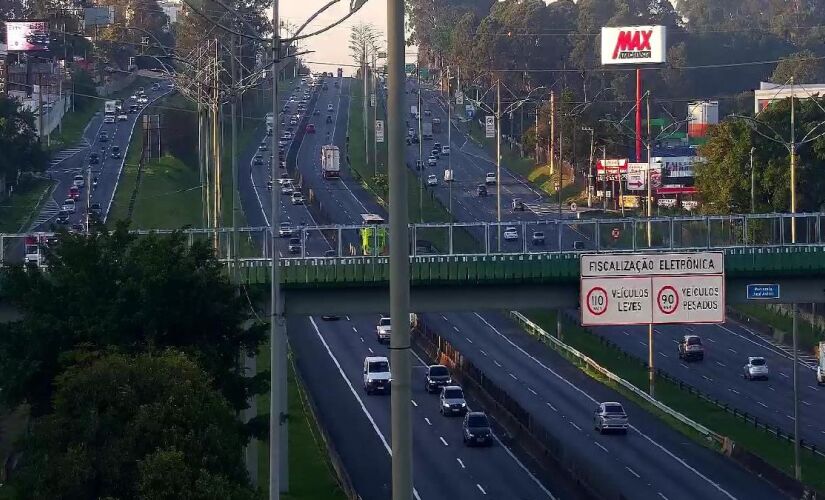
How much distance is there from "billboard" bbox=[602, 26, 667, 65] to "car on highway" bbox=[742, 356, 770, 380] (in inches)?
1623

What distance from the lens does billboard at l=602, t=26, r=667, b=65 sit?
93.2 meters

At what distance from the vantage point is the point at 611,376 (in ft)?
173

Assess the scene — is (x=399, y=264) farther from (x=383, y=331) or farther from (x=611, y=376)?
(x=383, y=331)

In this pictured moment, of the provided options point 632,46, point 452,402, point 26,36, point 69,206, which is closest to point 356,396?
point 452,402

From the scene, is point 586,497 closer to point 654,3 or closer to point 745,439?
point 745,439

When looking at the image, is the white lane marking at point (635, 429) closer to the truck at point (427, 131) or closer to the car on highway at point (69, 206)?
the car on highway at point (69, 206)

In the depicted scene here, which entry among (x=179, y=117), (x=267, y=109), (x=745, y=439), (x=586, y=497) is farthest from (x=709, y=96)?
(x=586, y=497)

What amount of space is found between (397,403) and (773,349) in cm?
5582

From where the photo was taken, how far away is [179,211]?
276 feet

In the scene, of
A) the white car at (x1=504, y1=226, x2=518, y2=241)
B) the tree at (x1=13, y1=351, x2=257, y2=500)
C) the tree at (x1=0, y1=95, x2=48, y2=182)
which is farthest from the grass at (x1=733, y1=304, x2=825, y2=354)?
the tree at (x1=0, y1=95, x2=48, y2=182)

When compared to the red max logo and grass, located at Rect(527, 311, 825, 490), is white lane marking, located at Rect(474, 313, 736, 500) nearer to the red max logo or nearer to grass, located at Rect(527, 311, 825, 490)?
grass, located at Rect(527, 311, 825, 490)

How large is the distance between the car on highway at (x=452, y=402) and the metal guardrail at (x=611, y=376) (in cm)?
675

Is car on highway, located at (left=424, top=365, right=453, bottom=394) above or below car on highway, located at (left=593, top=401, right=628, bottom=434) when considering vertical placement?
above

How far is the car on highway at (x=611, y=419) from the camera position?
4412 centimetres
